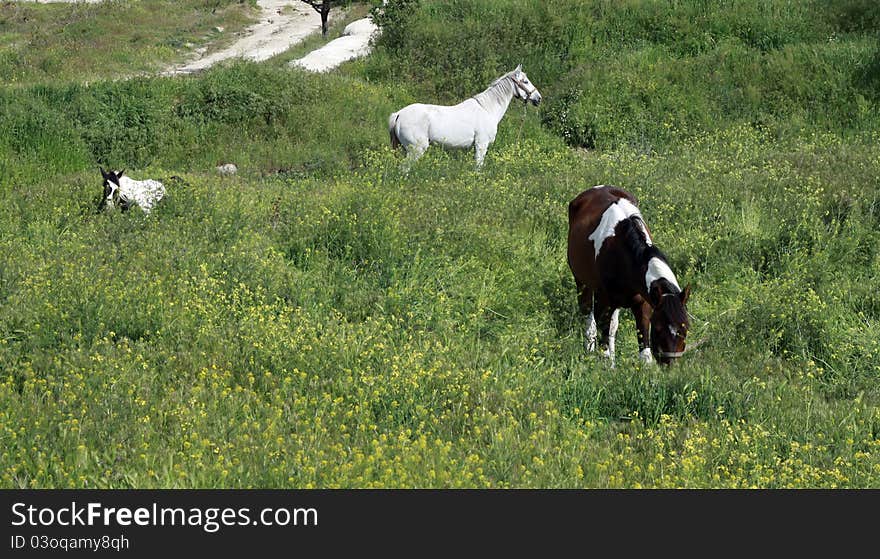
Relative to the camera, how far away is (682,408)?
7.28 metres

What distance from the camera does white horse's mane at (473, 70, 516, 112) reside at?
17.0 meters

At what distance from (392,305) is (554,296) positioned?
1.93 meters

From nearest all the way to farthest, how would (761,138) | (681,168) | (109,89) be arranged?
(681,168) → (761,138) → (109,89)

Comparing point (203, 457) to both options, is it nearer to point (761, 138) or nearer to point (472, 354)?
point (472, 354)

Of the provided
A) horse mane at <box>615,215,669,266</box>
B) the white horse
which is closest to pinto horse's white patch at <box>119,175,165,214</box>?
the white horse

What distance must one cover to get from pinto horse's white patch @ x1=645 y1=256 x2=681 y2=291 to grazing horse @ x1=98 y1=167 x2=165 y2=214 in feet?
24.7

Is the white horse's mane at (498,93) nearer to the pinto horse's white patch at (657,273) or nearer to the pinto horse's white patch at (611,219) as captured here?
the pinto horse's white patch at (611,219)

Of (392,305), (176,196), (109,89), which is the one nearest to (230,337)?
(392,305)

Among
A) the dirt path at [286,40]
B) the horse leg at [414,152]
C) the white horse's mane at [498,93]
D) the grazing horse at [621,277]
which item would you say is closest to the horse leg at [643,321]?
the grazing horse at [621,277]

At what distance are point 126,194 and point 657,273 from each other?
806cm

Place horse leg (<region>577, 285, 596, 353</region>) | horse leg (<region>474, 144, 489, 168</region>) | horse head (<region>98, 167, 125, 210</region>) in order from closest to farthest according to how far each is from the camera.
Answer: horse leg (<region>577, 285, 596, 353</region>) → horse head (<region>98, 167, 125, 210</region>) → horse leg (<region>474, 144, 489, 168</region>)

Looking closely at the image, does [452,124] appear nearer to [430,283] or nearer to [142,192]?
[142,192]

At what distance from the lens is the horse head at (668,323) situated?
7691 mm

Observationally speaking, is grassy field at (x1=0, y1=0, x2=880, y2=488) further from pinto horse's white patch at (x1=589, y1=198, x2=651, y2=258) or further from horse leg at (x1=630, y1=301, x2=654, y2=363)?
pinto horse's white patch at (x1=589, y1=198, x2=651, y2=258)
